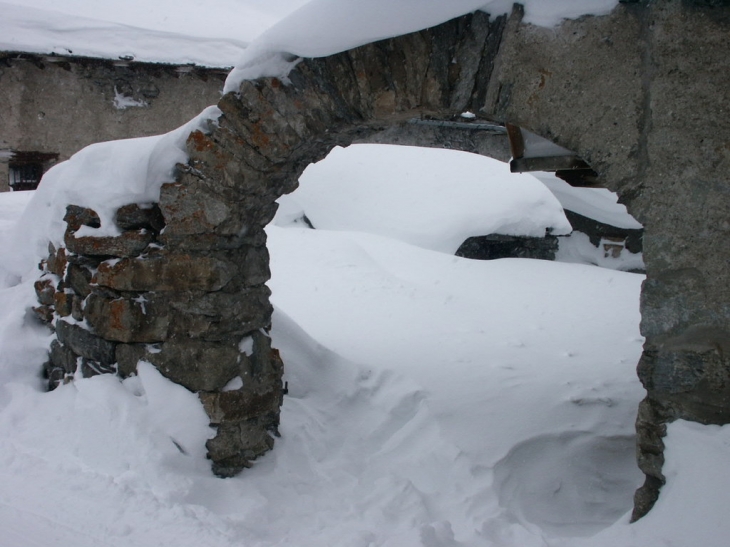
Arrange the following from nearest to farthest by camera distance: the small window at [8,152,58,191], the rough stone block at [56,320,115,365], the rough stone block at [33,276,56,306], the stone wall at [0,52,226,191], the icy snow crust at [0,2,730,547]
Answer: the icy snow crust at [0,2,730,547] → the rough stone block at [56,320,115,365] → the rough stone block at [33,276,56,306] → the stone wall at [0,52,226,191] → the small window at [8,152,58,191]

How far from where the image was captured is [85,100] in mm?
9195

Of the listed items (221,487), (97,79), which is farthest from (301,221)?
(221,487)

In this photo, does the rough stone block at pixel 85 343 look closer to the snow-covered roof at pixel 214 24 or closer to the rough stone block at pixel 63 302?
the rough stone block at pixel 63 302

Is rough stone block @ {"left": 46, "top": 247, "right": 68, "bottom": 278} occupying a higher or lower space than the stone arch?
lower

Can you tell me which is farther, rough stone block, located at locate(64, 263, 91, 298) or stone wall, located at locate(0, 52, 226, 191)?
stone wall, located at locate(0, 52, 226, 191)

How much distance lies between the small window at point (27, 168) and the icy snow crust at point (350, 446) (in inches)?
204

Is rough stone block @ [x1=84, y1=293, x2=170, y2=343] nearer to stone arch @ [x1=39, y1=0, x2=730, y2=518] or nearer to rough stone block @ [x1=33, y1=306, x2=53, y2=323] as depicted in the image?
stone arch @ [x1=39, y1=0, x2=730, y2=518]

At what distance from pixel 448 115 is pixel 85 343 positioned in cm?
213

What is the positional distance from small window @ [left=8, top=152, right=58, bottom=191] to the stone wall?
0.24 feet

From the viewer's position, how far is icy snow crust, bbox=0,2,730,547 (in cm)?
230

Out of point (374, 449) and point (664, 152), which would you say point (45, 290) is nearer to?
point (374, 449)

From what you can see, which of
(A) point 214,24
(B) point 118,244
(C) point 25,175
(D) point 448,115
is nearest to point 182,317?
(B) point 118,244

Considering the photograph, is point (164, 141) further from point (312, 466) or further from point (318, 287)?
point (318, 287)

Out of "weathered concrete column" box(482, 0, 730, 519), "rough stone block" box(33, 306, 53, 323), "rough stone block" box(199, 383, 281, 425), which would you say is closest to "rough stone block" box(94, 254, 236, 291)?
"rough stone block" box(199, 383, 281, 425)
